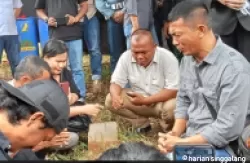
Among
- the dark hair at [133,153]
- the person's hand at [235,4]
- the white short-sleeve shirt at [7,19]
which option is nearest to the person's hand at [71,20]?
the white short-sleeve shirt at [7,19]

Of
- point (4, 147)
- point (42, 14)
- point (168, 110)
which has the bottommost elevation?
point (168, 110)

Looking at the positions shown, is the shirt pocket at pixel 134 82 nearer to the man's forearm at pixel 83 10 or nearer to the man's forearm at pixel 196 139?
the man's forearm at pixel 83 10

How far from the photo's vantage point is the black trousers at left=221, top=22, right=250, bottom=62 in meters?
4.86

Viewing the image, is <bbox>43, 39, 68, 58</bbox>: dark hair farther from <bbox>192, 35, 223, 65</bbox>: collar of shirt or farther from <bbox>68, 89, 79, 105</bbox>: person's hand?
<bbox>192, 35, 223, 65</bbox>: collar of shirt

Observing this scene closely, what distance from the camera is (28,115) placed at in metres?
2.58

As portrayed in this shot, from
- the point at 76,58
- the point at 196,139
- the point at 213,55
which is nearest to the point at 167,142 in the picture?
the point at 196,139

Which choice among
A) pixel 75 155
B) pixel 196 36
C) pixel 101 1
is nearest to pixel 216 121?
pixel 196 36

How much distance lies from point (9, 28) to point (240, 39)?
8.80ft

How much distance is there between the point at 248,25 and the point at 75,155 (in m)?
1.89

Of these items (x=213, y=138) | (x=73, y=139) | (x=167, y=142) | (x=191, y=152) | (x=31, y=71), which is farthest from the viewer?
(x=73, y=139)

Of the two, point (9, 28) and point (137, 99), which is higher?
point (9, 28)

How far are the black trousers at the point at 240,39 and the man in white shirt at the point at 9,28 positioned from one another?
2.54 metres

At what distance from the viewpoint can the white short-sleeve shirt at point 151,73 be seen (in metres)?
5.22

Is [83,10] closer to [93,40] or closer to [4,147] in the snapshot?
[93,40]
